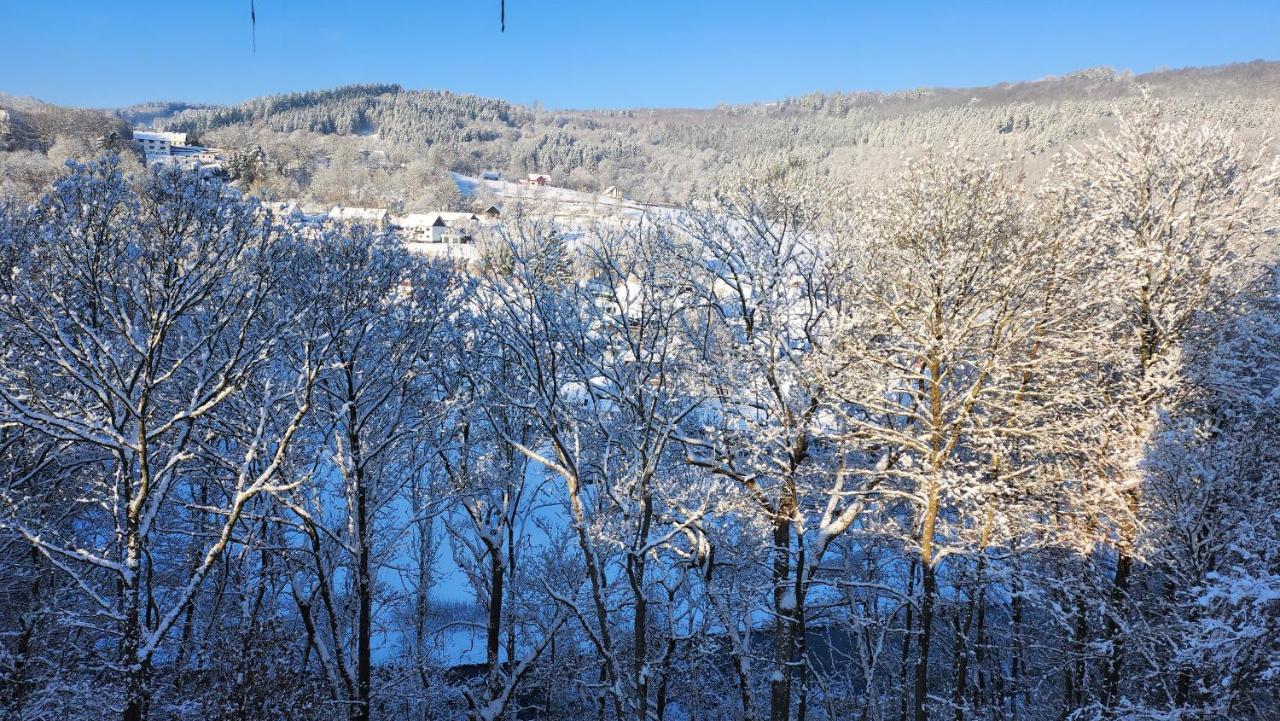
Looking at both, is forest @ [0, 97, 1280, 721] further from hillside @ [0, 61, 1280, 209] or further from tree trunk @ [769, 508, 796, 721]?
hillside @ [0, 61, 1280, 209]

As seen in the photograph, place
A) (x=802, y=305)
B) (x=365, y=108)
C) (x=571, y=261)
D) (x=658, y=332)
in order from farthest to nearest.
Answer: (x=365, y=108)
(x=571, y=261)
(x=802, y=305)
(x=658, y=332)

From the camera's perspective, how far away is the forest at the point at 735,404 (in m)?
7.59

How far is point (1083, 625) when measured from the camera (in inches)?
372

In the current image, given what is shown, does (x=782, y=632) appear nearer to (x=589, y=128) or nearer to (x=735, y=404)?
(x=735, y=404)

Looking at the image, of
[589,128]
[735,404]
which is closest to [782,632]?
[735,404]

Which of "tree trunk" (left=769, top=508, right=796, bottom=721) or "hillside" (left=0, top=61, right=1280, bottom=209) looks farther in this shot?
"hillside" (left=0, top=61, right=1280, bottom=209)

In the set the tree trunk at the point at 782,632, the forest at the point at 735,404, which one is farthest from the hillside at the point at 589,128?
the tree trunk at the point at 782,632

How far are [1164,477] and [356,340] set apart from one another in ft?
36.1

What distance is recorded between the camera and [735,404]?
32.4 feet

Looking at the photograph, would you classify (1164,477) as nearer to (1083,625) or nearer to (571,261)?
(1083,625)

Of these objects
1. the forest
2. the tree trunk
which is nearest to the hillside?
the forest

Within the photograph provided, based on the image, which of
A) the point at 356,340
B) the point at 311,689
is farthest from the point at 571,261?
the point at 311,689

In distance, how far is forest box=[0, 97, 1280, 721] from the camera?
759 cm

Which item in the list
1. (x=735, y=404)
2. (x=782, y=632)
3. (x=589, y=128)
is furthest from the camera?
(x=589, y=128)
